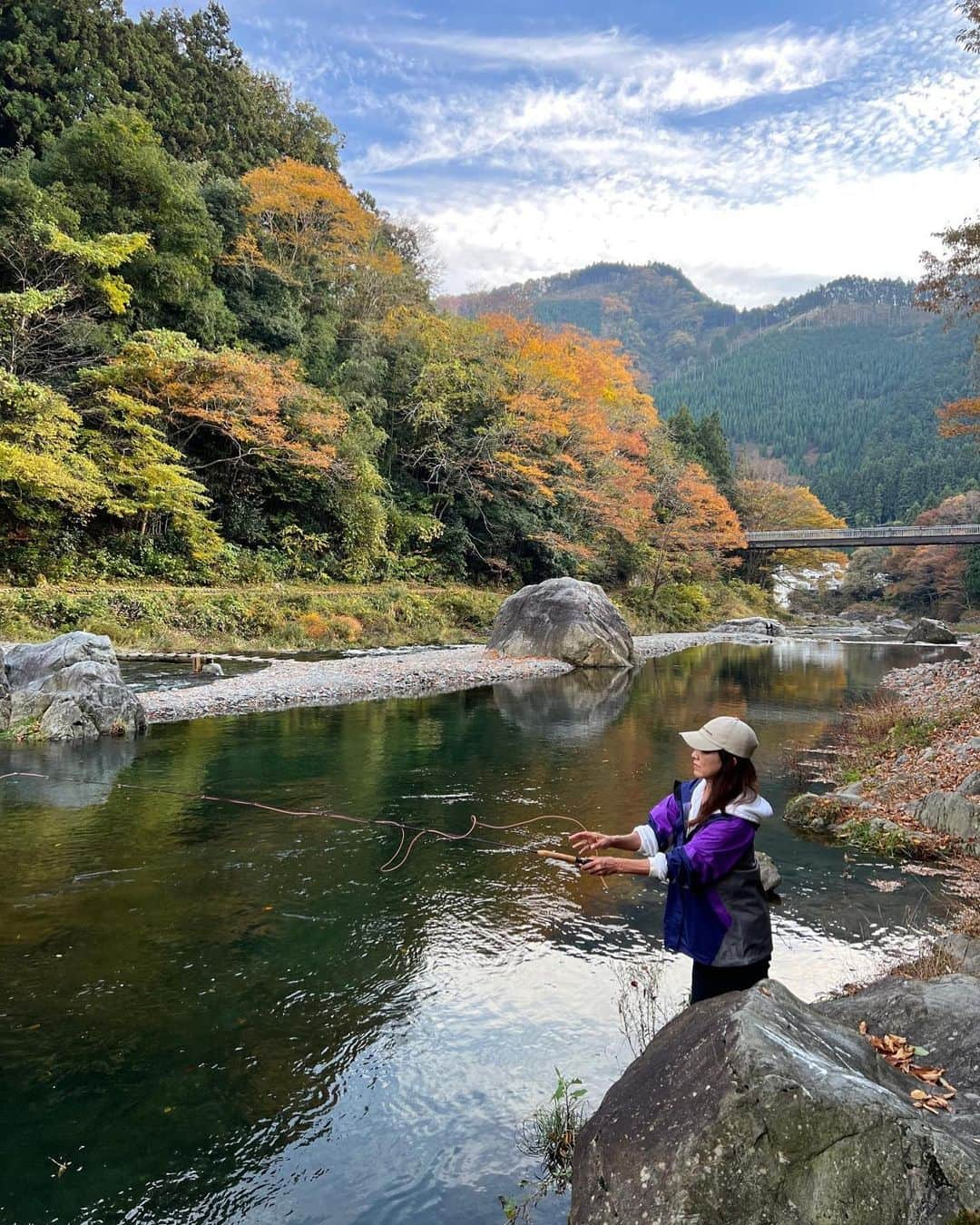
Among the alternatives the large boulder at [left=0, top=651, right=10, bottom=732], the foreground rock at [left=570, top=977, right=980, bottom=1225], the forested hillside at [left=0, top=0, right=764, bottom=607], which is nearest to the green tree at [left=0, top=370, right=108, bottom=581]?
the forested hillside at [left=0, top=0, right=764, bottom=607]

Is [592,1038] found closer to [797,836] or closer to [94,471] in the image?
[797,836]

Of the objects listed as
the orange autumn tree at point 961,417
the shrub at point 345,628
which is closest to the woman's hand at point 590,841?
the orange autumn tree at point 961,417

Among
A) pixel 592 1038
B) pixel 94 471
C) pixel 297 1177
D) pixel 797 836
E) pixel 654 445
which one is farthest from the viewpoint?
pixel 654 445

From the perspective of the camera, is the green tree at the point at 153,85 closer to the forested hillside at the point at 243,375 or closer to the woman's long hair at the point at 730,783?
the forested hillside at the point at 243,375

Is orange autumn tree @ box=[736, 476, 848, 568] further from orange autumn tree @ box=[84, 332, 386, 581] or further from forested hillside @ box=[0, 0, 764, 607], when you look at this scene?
orange autumn tree @ box=[84, 332, 386, 581]

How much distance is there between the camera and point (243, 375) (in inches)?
951

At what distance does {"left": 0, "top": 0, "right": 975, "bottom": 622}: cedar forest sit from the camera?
21672 mm

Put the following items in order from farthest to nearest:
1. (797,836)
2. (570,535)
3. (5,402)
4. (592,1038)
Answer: (570,535) < (5,402) < (797,836) < (592,1038)

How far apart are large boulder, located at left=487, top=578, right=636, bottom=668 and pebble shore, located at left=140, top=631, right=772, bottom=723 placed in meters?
0.64

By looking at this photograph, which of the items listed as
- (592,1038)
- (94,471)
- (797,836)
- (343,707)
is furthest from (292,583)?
(592,1038)

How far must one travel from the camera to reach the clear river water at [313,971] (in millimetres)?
3428

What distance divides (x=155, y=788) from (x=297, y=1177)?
6725 mm

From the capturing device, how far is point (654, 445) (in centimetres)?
4688

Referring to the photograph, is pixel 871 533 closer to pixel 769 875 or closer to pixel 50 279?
pixel 50 279
